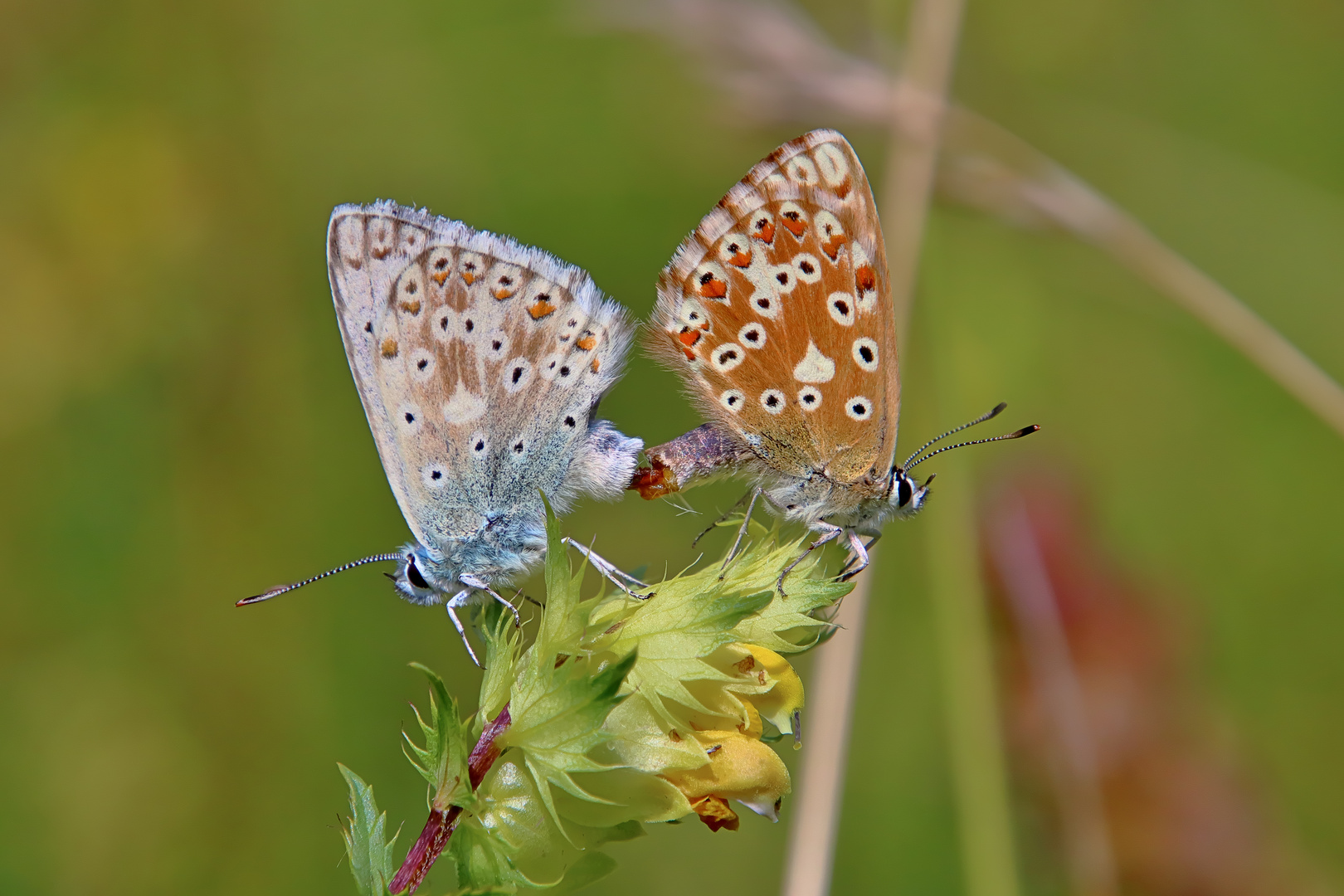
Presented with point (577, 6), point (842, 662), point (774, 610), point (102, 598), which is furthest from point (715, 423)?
point (102, 598)

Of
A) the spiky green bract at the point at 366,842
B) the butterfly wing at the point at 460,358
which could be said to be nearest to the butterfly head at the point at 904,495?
the butterfly wing at the point at 460,358

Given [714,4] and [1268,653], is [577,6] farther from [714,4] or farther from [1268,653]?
[1268,653]

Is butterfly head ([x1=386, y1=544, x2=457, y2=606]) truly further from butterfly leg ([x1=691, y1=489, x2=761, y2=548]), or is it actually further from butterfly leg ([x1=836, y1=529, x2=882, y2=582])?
butterfly leg ([x1=836, y1=529, x2=882, y2=582])

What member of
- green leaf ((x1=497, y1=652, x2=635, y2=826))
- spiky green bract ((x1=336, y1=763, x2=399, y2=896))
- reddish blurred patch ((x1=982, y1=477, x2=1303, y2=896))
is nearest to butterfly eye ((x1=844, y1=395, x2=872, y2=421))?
reddish blurred patch ((x1=982, y1=477, x2=1303, y2=896))

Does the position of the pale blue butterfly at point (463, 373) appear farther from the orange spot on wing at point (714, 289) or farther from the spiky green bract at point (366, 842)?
the spiky green bract at point (366, 842)

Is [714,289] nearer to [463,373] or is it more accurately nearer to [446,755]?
[463,373]
